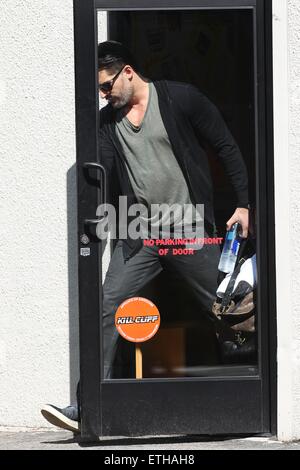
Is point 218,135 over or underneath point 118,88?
underneath

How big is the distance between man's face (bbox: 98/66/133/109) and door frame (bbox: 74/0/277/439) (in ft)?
0.27

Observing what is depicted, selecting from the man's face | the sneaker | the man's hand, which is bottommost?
the sneaker

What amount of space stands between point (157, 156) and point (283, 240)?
87 cm

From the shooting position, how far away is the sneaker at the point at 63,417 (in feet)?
19.8

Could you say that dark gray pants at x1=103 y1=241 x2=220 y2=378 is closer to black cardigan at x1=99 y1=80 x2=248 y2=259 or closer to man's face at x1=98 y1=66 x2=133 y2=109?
black cardigan at x1=99 y1=80 x2=248 y2=259

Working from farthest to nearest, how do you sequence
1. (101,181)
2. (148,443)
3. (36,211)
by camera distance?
(36,211), (148,443), (101,181)

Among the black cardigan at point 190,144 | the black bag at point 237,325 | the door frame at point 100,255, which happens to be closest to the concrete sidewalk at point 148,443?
the door frame at point 100,255

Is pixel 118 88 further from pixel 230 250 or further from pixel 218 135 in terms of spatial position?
pixel 230 250

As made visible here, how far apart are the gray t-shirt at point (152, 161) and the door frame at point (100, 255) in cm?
21

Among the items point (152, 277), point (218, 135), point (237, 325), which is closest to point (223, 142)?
point (218, 135)

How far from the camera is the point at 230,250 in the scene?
20.1 ft

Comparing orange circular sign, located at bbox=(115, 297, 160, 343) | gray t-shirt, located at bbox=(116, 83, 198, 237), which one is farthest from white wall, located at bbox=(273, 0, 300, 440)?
orange circular sign, located at bbox=(115, 297, 160, 343)

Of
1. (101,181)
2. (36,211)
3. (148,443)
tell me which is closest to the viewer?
(101,181)

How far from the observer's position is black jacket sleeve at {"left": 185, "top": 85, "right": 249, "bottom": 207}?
19.9 ft
